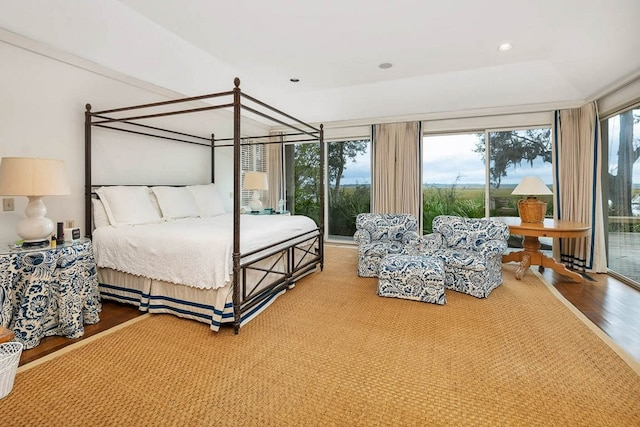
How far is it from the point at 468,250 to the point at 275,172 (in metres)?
4.02

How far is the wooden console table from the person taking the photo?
11.7 feet

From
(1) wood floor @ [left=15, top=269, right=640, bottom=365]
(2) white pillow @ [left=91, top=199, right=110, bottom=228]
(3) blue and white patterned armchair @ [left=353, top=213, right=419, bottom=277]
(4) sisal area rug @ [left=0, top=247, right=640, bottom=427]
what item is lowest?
(4) sisal area rug @ [left=0, top=247, right=640, bottom=427]

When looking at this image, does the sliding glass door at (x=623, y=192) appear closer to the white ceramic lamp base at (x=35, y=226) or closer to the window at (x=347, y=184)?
the window at (x=347, y=184)

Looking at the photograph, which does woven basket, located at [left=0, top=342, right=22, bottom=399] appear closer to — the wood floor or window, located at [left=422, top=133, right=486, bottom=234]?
the wood floor

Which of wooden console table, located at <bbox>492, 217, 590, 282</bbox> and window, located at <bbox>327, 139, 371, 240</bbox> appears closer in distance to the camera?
wooden console table, located at <bbox>492, 217, 590, 282</bbox>

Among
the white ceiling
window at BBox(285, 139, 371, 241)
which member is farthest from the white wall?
window at BBox(285, 139, 371, 241)

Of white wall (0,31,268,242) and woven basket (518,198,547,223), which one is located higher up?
white wall (0,31,268,242)

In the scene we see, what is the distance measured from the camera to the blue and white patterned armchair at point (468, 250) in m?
3.32

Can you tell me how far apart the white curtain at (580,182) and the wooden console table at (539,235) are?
16.6 inches

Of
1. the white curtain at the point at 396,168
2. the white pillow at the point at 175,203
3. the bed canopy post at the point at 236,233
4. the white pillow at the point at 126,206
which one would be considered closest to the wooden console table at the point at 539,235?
the white curtain at the point at 396,168

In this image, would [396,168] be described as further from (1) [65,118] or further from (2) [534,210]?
(1) [65,118]

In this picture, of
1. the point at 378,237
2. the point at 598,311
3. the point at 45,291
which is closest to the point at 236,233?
the point at 45,291

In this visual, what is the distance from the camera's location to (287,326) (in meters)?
2.62

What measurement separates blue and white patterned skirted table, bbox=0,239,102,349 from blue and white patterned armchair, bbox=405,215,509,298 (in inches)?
124
